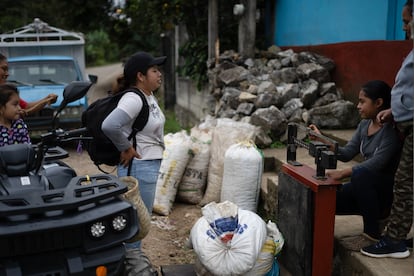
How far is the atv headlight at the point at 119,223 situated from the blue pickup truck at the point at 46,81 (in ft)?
19.5

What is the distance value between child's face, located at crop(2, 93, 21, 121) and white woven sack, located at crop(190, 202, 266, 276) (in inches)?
58.8

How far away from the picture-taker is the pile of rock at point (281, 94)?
6.53 metres

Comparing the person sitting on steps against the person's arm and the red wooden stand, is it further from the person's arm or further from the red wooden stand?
the person's arm

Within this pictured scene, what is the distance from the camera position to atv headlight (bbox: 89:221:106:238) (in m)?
2.38

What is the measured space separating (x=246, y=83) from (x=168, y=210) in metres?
3.15

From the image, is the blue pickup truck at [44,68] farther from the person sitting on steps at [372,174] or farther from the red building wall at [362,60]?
the person sitting on steps at [372,174]

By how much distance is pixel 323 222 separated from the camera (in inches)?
123

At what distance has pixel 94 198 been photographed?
7.82 feet

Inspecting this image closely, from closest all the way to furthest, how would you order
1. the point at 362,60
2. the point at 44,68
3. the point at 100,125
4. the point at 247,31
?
the point at 100,125 < the point at 362,60 < the point at 247,31 < the point at 44,68

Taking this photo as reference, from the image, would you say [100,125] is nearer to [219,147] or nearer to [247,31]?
[219,147]

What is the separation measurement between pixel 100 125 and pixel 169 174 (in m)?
2.26

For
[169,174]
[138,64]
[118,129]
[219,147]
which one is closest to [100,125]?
[118,129]

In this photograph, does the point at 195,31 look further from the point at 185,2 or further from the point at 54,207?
the point at 54,207

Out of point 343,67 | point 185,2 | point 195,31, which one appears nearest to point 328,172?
point 343,67
